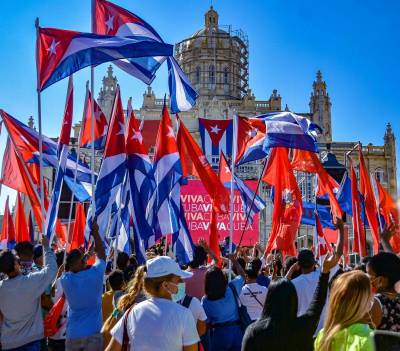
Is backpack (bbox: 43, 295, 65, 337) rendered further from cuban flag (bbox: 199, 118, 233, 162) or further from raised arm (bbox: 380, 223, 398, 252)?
cuban flag (bbox: 199, 118, 233, 162)

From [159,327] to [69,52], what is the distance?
588 cm

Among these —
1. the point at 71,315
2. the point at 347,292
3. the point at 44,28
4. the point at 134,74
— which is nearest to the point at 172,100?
the point at 134,74

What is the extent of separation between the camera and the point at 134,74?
1066 cm

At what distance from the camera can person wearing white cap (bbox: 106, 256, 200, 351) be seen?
12.8ft

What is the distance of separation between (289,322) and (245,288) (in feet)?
10.3

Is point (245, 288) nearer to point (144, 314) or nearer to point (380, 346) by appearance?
point (144, 314)

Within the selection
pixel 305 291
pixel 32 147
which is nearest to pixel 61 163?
pixel 32 147

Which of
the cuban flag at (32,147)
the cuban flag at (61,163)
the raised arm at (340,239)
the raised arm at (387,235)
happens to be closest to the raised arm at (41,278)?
the cuban flag at (61,163)

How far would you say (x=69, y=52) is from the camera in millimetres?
8695

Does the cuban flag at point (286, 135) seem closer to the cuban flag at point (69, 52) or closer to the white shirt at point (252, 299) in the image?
the cuban flag at point (69, 52)

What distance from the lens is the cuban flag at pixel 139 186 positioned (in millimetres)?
9609

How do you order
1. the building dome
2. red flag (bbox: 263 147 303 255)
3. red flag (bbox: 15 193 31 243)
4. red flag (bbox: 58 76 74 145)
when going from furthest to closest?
the building dome < red flag (bbox: 263 147 303 255) < red flag (bbox: 15 193 31 243) < red flag (bbox: 58 76 74 145)

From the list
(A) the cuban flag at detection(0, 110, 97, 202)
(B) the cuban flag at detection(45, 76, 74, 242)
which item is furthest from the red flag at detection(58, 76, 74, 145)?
(A) the cuban flag at detection(0, 110, 97, 202)

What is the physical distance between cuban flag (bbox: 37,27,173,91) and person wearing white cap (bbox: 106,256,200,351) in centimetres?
515
